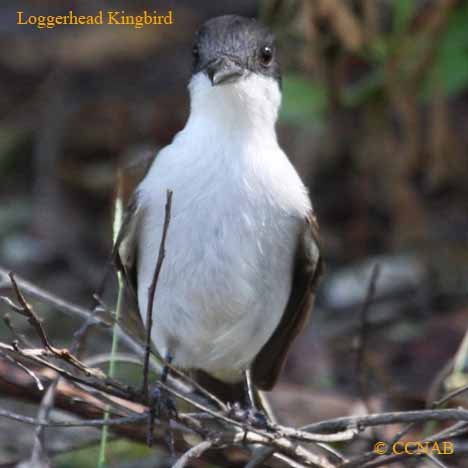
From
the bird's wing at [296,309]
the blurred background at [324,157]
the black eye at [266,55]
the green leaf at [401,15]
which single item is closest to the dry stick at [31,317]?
the blurred background at [324,157]

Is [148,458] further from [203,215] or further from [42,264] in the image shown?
[42,264]

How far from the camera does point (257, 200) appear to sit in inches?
148

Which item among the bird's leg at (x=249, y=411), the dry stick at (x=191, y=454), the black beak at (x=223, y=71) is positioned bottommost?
the bird's leg at (x=249, y=411)

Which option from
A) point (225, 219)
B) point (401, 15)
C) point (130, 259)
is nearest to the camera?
point (225, 219)

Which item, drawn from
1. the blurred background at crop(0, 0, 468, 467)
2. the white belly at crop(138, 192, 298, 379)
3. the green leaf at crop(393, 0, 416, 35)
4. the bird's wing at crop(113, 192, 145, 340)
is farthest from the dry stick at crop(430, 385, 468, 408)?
the green leaf at crop(393, 0, 416, 35)

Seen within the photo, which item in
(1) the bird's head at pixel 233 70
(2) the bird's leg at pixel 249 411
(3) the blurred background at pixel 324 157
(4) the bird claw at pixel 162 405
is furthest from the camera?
(3) the blurred background at pixel 324 157

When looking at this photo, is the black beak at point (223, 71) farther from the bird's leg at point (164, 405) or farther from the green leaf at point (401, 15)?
the green leaf at point (401, 15)

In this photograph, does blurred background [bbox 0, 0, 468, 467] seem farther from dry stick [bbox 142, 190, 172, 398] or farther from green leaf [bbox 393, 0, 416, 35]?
dry stick [bbox 142, 190, 172, 398]

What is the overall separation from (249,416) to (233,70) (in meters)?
1.21

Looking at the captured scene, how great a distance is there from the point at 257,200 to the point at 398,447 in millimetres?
951

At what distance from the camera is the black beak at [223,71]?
148 inches

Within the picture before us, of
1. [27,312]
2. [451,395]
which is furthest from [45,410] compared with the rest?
[451,395]

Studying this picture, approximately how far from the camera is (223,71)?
378cm

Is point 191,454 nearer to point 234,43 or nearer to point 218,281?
point 218,281
